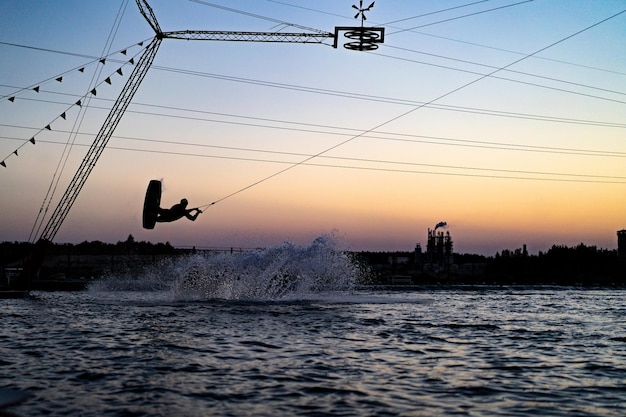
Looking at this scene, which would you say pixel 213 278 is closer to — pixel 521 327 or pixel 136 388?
pixel 521 327

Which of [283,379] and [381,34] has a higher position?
[381,34]

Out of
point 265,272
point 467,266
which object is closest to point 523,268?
point 467,266

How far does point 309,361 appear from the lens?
1419cm

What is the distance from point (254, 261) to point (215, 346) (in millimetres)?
19710

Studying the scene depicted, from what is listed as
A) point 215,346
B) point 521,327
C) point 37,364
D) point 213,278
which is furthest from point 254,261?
point 37,364

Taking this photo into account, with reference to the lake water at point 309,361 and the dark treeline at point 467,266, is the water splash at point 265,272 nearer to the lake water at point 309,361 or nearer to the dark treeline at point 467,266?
the lake water at point 309,361

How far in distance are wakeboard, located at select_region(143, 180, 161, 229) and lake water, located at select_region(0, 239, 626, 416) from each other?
12.0 ft

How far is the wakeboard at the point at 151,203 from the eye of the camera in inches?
1041

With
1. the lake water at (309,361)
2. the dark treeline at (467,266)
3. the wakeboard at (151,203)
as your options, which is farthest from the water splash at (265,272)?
the dark treeline at (467,266)

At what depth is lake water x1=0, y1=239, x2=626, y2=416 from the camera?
1018 cm

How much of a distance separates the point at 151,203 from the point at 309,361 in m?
14.3

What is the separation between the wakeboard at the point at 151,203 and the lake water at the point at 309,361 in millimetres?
3667

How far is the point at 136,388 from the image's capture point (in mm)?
11188

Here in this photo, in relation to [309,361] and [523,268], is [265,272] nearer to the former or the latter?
[309,361]
